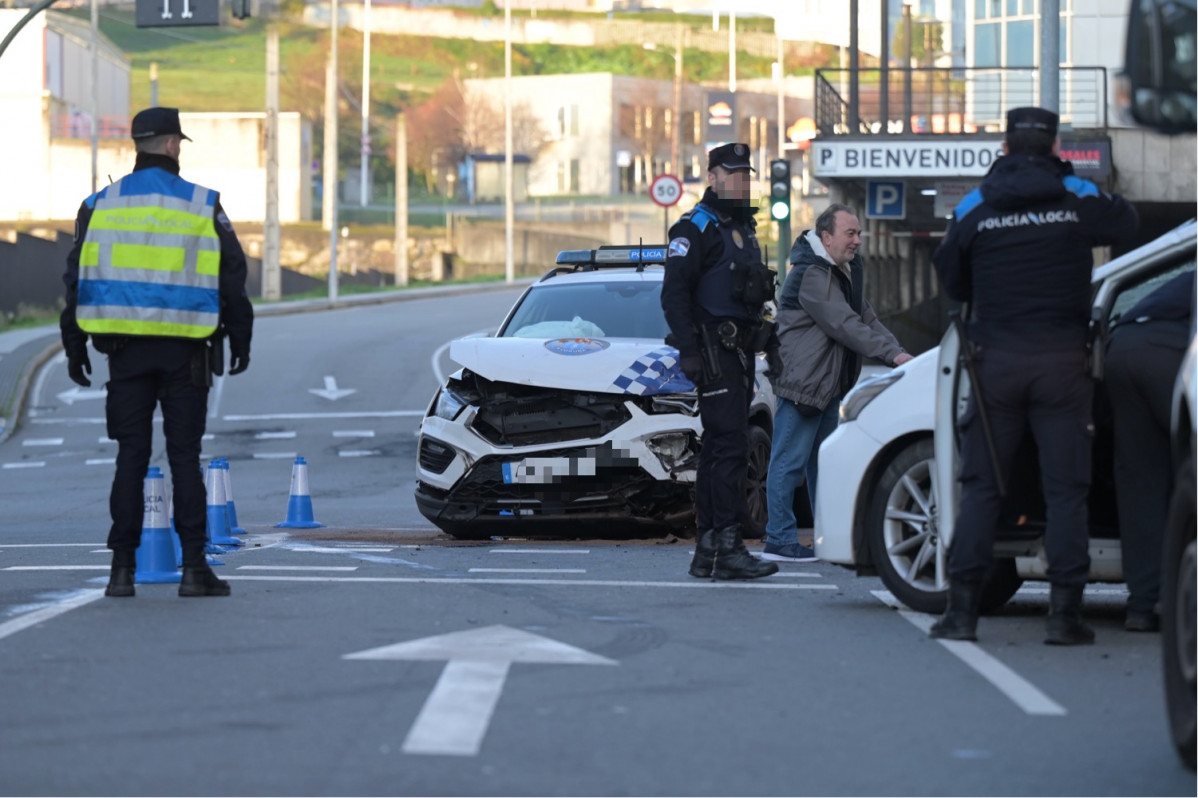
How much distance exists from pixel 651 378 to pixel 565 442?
59 centimetres

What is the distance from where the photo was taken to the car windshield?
11977 millimetres

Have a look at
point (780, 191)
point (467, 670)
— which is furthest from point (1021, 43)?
point (467, 670)

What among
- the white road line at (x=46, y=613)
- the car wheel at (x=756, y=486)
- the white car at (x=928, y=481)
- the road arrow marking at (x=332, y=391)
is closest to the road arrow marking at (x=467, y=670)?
the white road line at (x=46, y=613)

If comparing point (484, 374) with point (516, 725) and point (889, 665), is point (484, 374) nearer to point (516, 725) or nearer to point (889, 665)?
point (889, 665)

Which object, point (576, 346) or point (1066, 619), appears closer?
point (1066, 619)

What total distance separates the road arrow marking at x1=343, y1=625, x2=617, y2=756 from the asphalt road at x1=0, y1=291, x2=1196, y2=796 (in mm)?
16

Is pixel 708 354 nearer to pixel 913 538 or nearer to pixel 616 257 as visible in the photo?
pixel 913 538

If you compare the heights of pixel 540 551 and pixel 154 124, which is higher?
pixel 154 124

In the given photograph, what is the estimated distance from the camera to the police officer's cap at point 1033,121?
275 inches

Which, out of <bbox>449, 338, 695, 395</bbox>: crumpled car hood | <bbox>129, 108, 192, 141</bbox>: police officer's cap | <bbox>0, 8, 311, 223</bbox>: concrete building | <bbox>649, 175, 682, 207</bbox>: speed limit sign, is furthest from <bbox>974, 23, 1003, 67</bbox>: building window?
<bbox>129, 108, 192, 141</bbox>: police officer's cap

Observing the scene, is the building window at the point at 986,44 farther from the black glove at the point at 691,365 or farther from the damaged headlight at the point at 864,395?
the damaged headlight at the point at 864,395

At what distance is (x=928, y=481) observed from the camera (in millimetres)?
8016

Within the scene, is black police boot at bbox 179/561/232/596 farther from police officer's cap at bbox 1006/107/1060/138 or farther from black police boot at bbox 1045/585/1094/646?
police officer's cap at bbox 1006/107/1060/138

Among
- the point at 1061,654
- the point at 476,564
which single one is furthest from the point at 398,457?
the point at 1061,654
